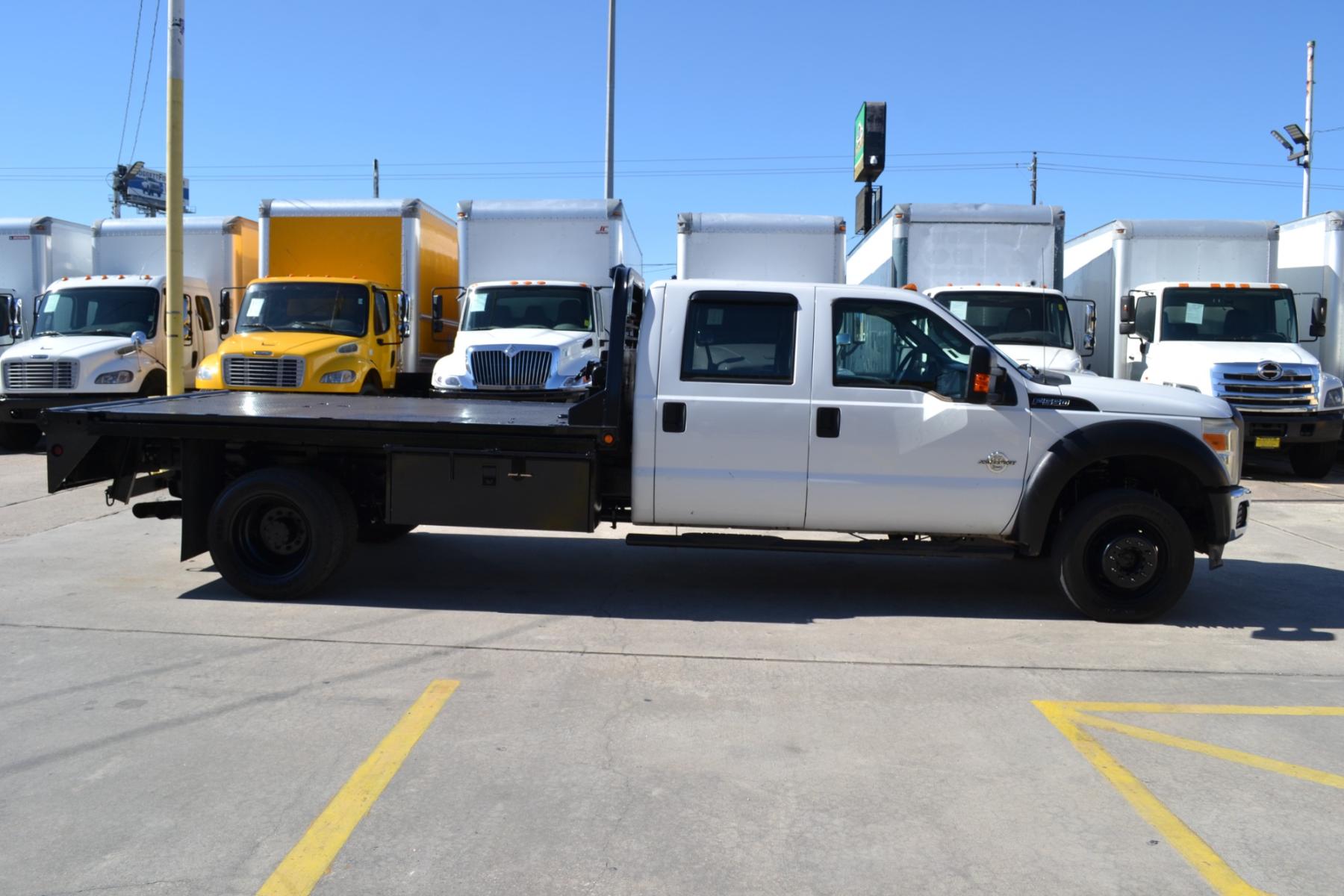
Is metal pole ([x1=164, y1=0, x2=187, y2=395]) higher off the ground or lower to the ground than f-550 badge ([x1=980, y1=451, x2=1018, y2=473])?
higher

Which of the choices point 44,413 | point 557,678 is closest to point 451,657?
point 557,678

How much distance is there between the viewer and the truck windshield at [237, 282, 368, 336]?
47.9 ft

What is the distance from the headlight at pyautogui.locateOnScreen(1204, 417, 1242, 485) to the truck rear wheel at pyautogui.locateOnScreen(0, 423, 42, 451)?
53.2 ft

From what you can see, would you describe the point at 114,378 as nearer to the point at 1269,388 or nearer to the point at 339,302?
the point at 339,302

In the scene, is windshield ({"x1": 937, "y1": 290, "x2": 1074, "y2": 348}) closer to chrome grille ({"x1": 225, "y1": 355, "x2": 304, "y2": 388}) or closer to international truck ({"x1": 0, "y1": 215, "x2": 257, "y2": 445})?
chrome grille ({"x1": 225, "y1": 355, "x2": 304, "y2": 388})

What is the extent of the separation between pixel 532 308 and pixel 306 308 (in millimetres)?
3120

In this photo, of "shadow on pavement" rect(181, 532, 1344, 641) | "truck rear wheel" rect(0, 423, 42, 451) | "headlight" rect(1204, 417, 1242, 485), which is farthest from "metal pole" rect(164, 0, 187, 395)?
"headlight" rect(1204, 417, 1242, 485)

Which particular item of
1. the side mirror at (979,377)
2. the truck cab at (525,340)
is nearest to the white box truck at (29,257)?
the truck cab at (525,340)

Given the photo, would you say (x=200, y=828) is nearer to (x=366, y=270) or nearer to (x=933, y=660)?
(x=933, y=660)

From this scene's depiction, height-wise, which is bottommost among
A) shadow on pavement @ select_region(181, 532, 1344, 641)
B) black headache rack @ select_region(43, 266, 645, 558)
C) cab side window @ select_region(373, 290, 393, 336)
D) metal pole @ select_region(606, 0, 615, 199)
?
shadow on pavement @ select_region(181, 532, 1344, 641)

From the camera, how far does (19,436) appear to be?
1698cm

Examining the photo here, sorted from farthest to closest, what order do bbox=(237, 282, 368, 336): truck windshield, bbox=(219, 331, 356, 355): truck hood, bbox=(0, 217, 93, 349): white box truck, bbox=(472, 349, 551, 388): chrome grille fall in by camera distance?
bbox=(0, 217, 93, 349): white box truck < bbox=(237, 282, 368, 336): truck windshield < bbox=(219, 331, 356, 355): truck hood < bbox=(472, 349, 551, 388): chrome grille

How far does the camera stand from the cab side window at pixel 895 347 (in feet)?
22.6

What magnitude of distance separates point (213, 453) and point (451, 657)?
259cm
